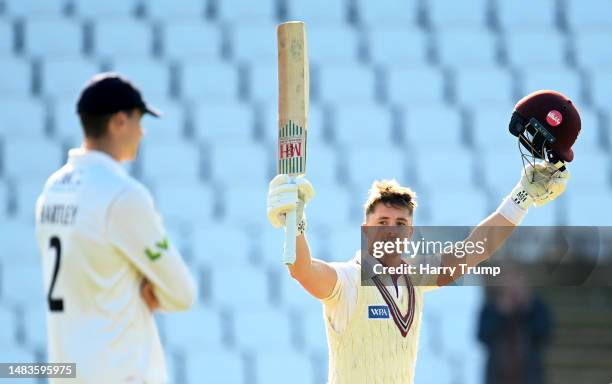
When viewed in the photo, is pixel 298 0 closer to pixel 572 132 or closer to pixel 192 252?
pixel 192 252

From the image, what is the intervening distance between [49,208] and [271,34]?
536 centimetres

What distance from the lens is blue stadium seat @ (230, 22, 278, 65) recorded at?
755 cm

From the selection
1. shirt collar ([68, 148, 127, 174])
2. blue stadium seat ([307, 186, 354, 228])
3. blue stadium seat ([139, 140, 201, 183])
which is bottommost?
shirt collar ([68, 148, 127, 174])

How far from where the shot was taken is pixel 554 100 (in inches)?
134

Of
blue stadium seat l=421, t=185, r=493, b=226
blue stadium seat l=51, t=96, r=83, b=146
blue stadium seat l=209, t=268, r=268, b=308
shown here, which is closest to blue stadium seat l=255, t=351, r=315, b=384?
blue stadium seat l=209, t=268, r=268, b=308

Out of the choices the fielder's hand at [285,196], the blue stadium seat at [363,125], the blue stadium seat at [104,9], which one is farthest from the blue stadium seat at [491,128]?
the fielder's hand at [285,196]

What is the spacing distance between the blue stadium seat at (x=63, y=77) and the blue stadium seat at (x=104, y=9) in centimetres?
37

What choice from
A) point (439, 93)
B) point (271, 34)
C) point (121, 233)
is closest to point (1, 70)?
point (271, 34)

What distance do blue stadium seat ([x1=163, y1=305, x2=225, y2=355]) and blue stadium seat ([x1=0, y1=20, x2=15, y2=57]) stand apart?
90.2 inches

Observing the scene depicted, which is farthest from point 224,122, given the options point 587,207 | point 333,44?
point 587,207

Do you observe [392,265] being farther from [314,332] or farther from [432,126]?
[432,126]

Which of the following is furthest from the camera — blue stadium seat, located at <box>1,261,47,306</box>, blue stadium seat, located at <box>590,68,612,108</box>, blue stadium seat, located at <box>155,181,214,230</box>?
blue stadium seat, located at <box>590,68,612,108</box>

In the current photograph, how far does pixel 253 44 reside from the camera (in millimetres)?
7570

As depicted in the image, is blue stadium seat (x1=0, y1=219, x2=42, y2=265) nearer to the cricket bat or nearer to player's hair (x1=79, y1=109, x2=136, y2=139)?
the cricket bat
